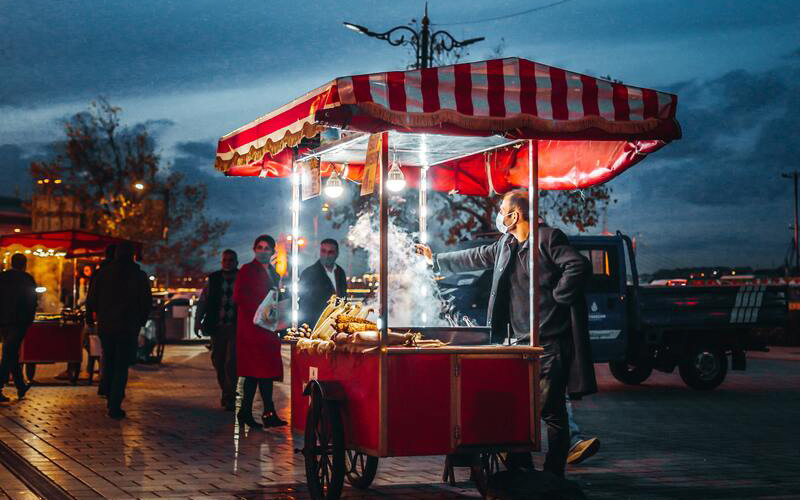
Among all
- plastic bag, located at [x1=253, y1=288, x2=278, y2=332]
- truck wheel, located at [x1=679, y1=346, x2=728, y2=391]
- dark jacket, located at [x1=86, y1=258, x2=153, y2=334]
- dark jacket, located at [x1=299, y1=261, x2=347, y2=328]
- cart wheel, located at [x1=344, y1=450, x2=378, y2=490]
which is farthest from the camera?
truck wheel, located at [x1=679, y1=346, x2=728, y2=391]

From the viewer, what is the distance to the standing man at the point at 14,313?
13703mm

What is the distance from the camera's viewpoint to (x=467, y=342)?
7.89 m

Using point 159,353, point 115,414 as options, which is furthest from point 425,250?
point 159,353

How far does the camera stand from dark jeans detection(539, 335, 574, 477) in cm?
714

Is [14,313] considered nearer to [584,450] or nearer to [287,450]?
[287,450]

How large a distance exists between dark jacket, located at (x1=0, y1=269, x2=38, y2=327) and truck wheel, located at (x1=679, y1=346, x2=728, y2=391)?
1027 cm

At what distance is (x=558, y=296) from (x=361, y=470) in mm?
1979

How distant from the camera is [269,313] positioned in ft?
32.4

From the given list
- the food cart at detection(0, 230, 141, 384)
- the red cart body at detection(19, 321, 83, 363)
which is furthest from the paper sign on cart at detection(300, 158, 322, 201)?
the red cart body at detection(19, 321, 83, 363)

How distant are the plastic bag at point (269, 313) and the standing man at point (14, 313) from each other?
17.4 feet

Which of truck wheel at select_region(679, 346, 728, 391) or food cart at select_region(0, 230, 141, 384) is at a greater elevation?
food cart at select_region(0, 230, 141, 384)

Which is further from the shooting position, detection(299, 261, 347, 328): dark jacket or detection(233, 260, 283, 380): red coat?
detection(299, 261, 347, 328): dark jacket

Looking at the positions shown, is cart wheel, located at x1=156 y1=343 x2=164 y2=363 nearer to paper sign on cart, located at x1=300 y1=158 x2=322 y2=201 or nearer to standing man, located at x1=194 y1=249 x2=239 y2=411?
standing man, located at x1=194 y1=249 x2=239 y2=411

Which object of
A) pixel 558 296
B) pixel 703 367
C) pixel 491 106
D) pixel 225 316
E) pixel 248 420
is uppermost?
pixel 491 106
